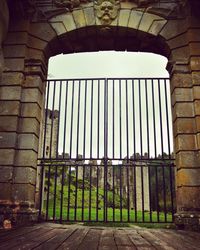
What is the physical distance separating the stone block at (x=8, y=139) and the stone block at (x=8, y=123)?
0.08m

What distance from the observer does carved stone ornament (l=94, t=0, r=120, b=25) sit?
5.86 meters

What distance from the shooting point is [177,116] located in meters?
5.10

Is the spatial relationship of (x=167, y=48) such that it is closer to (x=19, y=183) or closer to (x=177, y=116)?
(x=177, y=116)

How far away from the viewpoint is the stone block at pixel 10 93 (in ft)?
17.3

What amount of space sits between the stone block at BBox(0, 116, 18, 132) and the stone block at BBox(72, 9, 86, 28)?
2.38 metres

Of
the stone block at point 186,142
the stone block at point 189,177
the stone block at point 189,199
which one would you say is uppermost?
the stone block at point 186,142

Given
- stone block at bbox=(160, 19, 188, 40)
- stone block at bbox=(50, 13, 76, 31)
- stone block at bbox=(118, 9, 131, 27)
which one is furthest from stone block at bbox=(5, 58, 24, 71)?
stone block at bbox=(160, 19, 188, 40)

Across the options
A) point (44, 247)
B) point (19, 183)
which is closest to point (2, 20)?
point (44, 247)

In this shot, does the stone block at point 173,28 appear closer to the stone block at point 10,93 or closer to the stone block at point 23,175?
the stone block at point 10,93

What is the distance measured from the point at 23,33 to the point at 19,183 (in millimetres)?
3044

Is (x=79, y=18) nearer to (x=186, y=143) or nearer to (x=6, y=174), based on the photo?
(x=186, y=143)

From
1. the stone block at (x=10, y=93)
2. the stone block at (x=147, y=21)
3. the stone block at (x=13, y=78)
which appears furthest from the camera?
the stone block at (x=147, y=21)

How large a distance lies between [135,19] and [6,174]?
4.02 metres

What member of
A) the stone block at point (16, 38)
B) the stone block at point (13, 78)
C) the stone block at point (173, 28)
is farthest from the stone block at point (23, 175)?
the stone block at point (173, 28)
